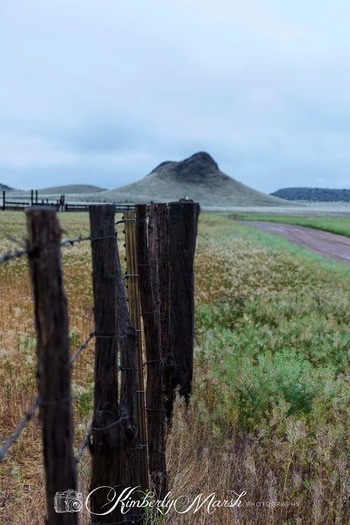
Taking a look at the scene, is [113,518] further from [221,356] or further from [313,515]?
[221,356]

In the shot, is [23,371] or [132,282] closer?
[132,282]

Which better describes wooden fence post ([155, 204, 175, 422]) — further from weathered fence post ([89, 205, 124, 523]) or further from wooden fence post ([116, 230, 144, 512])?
weathered fence post ([89, 205, 124, 523])

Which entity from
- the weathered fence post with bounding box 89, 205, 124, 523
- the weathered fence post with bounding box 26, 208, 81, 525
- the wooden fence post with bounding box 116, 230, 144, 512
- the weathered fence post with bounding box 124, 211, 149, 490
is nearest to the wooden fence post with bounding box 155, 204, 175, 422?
the weathered fence post with bounding box 124, 211, 149, 490

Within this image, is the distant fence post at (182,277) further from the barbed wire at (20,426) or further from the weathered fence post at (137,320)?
the barbed wire at (20,426)

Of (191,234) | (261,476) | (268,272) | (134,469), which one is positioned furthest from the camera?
(268,272)

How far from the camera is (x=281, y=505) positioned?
13.1 feet

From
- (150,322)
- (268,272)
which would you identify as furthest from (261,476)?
(268,272)

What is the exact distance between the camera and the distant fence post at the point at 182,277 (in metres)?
6.20

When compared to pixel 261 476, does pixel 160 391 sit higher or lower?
higher

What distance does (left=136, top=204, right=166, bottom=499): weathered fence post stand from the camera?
14.0 ft

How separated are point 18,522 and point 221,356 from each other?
399 cm

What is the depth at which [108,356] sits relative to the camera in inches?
113

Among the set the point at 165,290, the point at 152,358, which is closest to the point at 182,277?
the point at 165,290

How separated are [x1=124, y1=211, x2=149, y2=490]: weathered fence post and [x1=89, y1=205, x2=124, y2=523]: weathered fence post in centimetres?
66
